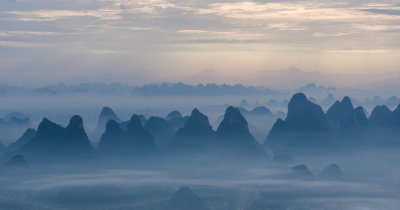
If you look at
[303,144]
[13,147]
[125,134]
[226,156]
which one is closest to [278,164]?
[226,156]

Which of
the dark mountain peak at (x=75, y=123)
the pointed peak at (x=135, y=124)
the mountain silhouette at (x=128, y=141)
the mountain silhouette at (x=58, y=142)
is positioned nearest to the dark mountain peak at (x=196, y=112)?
the mountain silhouette at (x=128, y=141)

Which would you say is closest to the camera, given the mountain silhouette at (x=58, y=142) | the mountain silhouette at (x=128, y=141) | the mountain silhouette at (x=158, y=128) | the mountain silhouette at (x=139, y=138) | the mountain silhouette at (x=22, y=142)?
the mountain silhouette at (x=58, y=142)

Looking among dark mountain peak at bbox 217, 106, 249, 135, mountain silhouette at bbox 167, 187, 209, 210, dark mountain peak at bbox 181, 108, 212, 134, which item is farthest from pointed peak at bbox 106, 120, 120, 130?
mountain silhouette at bbox 167, 187, 209, 210

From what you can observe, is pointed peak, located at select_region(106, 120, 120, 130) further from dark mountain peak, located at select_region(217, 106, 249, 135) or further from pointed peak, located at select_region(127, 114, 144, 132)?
dark mountain peak, located at select_region(217, 106, 249, 135)

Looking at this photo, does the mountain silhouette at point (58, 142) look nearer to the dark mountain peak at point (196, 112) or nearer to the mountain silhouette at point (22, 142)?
the mountain silhouette at point (22, 142)

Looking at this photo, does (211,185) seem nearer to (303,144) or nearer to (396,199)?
(396,199)

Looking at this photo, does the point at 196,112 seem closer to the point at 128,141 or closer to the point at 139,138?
the point at 139,138

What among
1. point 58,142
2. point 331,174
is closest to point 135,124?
point 58,142
